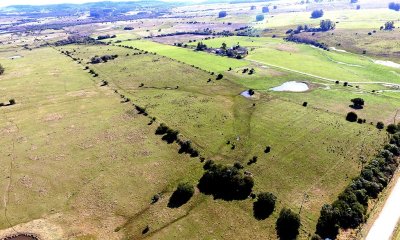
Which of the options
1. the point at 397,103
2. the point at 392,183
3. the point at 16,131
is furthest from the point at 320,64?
the point at 16,131

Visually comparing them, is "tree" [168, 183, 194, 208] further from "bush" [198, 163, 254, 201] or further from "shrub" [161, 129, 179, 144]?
"shrub" [161, 129, 179, 144]

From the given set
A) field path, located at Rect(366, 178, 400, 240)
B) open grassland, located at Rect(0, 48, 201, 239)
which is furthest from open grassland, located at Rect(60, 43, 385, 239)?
field path, located at Rect(366, 178, 400, 240)

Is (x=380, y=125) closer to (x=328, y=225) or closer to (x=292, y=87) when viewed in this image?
(x=292, y=87)

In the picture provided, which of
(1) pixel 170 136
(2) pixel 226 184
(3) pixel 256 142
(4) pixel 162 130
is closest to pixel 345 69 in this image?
(3) pixel 256 142

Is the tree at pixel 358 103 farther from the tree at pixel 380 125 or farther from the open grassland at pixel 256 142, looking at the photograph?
the tree at pixel 380 125

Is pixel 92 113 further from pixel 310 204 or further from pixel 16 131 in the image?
pixel 310 204

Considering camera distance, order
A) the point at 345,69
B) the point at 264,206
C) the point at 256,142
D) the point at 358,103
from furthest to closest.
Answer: the point at 345,69 → the point at 358,103 → the point at 256,142 → the point at 264,206
